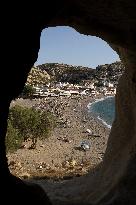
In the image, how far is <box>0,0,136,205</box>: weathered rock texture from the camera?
11.4 meters

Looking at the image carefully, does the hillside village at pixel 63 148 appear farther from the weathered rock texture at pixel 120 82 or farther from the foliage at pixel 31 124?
the weathered rock texture at pixel 120 82

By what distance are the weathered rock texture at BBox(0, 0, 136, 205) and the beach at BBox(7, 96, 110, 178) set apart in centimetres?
1191

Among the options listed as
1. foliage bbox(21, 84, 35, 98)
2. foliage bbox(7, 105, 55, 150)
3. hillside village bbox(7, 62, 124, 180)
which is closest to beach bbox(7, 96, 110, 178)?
hillside village bbox(7, 62, 124, 180)

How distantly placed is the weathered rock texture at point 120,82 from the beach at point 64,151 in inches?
469

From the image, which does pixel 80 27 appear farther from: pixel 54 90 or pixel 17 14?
pixel 54 90

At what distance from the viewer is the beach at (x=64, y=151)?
1518 inches

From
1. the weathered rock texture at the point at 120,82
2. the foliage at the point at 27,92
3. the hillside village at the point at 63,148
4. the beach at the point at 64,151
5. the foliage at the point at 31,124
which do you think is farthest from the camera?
the foliage at the point at 27,92

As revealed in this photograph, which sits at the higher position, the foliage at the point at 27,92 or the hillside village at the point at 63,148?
the foliage at the point at 27,92

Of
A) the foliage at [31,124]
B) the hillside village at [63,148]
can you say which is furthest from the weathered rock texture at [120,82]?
the foliage at [31,124]

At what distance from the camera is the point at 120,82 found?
23.2 m

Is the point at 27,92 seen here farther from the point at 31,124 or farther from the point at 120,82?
the point at 120,82

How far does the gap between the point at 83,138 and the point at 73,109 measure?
5895cm

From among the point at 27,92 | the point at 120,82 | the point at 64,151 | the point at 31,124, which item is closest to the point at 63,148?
the point at 64,151

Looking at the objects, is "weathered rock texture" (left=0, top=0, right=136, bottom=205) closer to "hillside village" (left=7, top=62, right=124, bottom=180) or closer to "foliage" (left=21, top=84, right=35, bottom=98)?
"hillside village" (left=7, top=62, right=124, bottom=180)
